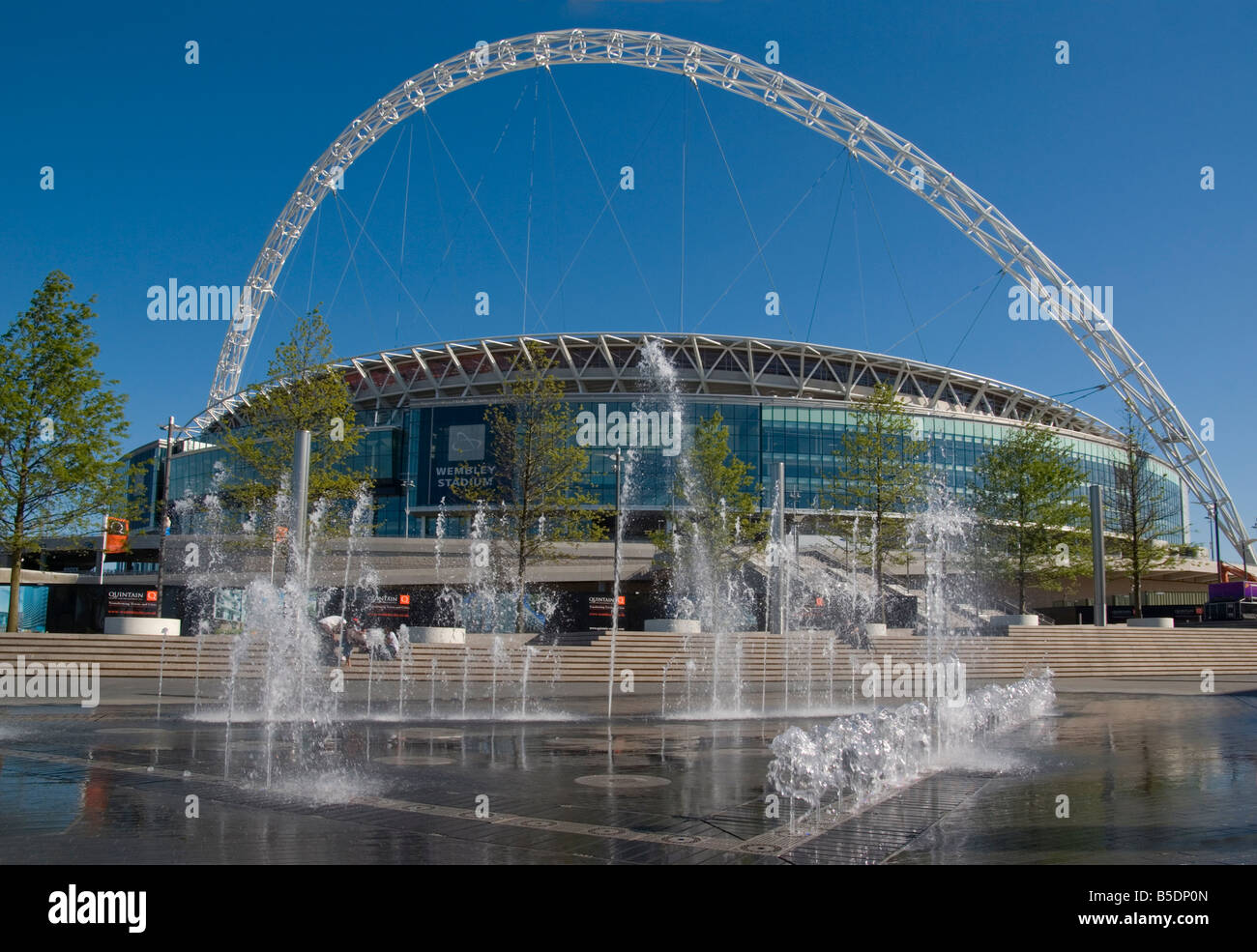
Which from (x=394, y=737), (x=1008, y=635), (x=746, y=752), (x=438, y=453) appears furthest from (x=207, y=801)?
(x=438, y=453)

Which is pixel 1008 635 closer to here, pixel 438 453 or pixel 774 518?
pixel 774 518

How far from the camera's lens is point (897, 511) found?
144 ft

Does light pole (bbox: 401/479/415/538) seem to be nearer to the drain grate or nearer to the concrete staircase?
the concrete staircase

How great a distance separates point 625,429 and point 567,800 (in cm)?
5883

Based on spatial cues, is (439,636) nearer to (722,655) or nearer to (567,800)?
(722,655)

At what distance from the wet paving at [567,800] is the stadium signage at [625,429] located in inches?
2061

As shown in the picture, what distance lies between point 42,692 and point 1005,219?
69.6 m

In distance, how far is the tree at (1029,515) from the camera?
42531 mm

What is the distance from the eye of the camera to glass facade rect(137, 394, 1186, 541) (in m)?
64.7

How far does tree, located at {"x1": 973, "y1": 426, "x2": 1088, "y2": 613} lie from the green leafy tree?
10585 millimetres

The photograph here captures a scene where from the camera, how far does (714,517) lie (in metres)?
44.2

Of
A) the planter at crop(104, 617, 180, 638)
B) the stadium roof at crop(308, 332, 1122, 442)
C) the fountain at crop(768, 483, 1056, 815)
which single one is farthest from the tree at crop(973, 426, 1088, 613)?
the planter at crop(104, 617, 180, 638)

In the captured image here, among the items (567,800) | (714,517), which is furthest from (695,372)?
(567,800)
